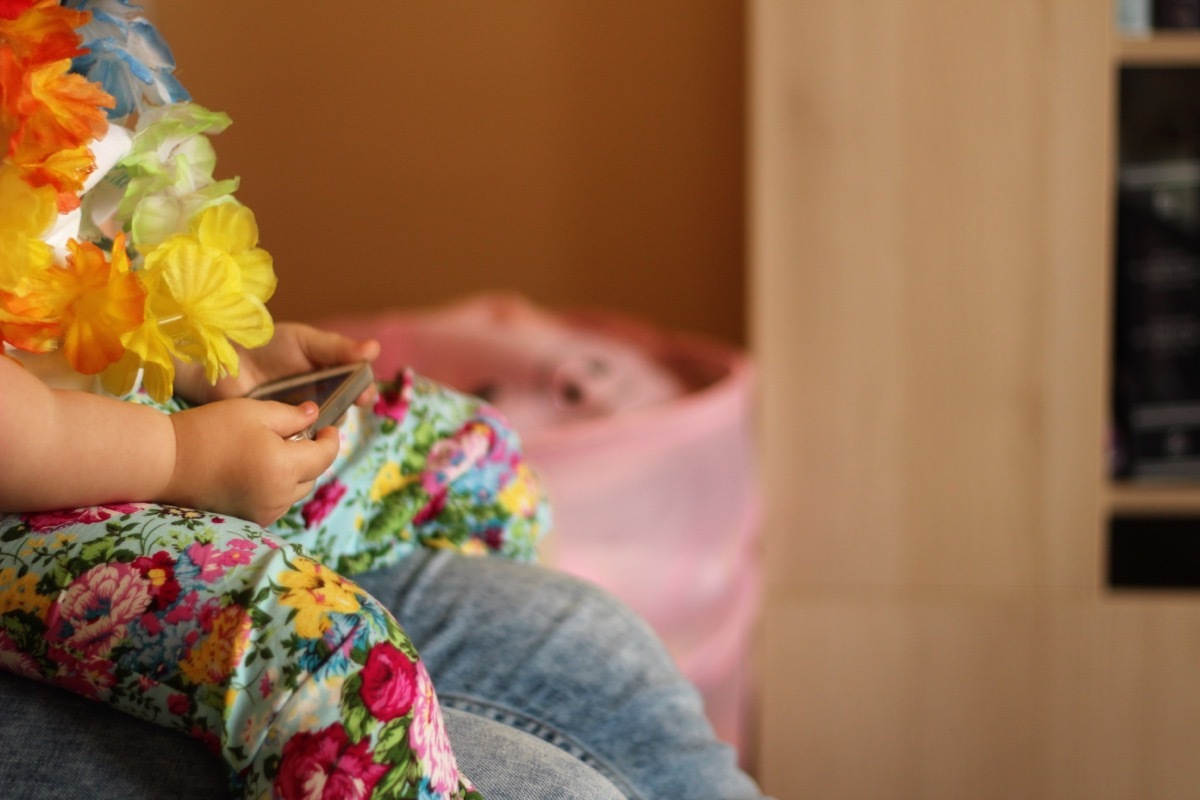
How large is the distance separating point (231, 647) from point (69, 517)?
109 mm

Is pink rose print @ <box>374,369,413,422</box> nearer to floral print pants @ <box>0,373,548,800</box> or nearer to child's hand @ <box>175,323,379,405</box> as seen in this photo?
child's hand @ <box>175,323,379,405</box>

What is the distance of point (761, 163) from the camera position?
1.48 metres

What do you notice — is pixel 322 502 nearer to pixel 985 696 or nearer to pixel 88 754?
pixel 88 754

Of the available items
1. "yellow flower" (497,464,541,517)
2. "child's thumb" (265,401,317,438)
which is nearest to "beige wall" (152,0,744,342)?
"yellow flower" (497,464,541,517)

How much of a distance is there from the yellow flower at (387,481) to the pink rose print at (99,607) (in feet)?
0.75

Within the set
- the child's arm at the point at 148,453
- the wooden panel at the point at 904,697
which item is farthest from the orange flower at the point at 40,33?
Result: the wooden panel at the point at 904,697

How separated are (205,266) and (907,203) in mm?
1077

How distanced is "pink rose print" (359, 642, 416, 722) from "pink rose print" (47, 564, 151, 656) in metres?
0.10

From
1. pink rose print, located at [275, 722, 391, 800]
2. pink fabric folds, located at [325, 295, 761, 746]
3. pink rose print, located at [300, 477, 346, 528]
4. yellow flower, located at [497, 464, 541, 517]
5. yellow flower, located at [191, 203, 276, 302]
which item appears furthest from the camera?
pink fabric folds, located at [325, 295, 761, 746]

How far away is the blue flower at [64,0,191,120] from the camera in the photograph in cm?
58

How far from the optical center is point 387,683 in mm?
506

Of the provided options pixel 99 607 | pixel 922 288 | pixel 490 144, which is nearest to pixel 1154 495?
pixel 922 288

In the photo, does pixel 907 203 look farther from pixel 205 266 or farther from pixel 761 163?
pixel 205 266

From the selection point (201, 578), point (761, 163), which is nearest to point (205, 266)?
point (201, 578)
